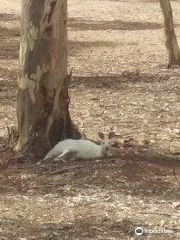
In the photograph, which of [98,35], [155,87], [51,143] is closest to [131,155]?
[51,143]

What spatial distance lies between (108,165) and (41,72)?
1.34m

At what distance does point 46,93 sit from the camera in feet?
25.2

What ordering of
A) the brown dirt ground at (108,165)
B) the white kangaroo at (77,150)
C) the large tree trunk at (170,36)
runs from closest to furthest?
the brown dirt ground at (108,165), the white kangaroo at (77,150), the large tree trunk at (170,36)

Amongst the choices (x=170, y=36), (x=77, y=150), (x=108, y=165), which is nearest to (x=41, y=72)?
(x=77, y=150)

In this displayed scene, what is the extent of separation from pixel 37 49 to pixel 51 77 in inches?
14.3

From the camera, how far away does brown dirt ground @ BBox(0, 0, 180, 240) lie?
5.73m

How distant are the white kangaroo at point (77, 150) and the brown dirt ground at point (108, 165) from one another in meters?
0.13

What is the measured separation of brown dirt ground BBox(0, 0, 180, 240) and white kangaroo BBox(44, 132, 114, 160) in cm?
13

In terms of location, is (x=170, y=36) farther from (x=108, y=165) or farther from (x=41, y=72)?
(x=108, y=165)

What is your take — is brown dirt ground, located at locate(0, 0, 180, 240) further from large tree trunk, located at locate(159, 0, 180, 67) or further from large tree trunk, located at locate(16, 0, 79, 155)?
large tree trunk, located at locate(16, 0, 79, 155)

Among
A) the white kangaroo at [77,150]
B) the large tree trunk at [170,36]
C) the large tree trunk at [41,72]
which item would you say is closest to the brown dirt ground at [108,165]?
the white kangaroo at [77,150]

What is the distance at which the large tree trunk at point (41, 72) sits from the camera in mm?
7555

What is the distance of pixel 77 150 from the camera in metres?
7.48

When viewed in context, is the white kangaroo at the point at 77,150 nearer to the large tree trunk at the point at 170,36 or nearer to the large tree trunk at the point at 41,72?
the large tree trunk at the point at 41,72
